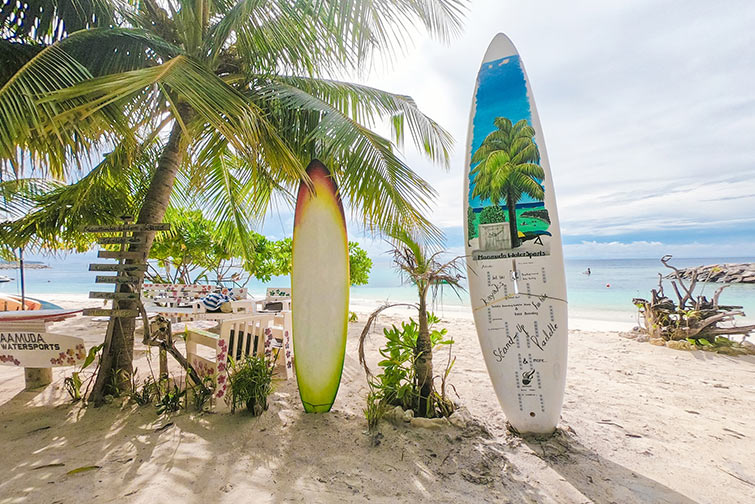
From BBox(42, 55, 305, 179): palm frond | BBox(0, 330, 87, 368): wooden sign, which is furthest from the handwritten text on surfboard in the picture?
BBox(0, 330, 87, 368): wooden sign

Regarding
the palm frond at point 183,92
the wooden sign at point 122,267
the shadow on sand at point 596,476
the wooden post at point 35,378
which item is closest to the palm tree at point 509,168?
the shadow on sand at point 596,476

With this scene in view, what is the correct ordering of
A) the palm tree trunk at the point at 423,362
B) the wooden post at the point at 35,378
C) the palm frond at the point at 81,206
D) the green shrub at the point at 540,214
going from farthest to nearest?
1. the palm frond at the point at 81,206
2. the wooden post at the point at 35,378
3. the green shrub at the point at 540,214
4. the palm tree trunk at the point at 423,362

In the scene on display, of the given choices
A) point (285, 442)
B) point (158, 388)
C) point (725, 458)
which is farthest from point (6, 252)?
point (725, 458)

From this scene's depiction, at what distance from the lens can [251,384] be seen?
2.89 m

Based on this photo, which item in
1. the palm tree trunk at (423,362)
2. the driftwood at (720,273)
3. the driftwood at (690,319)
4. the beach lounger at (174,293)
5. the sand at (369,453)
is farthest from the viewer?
the beach lounger at (174,293)

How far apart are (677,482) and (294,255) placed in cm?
303

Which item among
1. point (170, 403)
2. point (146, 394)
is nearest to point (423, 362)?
point (170, 403)

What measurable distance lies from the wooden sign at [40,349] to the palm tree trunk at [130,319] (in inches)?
11.1

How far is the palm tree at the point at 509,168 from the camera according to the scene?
3.05 metres

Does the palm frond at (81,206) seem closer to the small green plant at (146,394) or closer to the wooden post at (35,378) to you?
the wooden post at (35,378)

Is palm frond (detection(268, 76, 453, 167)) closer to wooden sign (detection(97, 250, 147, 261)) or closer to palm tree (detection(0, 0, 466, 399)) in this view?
palm tree (detection(0, 0, 466, 399))

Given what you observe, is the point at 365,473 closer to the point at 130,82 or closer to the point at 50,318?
the point at 130,82

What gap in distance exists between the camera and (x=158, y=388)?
3113 mm

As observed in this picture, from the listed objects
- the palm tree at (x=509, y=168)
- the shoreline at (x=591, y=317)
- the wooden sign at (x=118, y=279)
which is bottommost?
the shoreline at (x=591, y=317)
